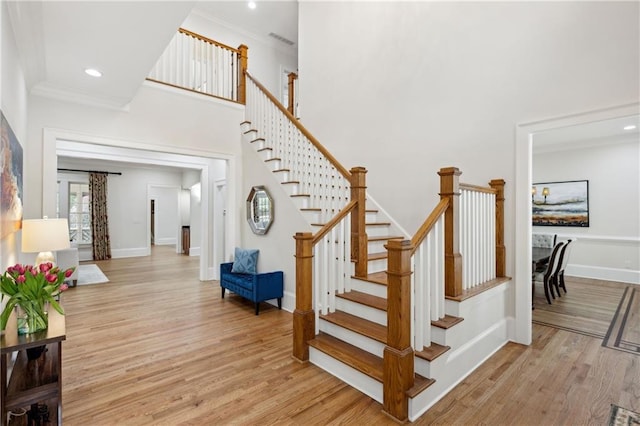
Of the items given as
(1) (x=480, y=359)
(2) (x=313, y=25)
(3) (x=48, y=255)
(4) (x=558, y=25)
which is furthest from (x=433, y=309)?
(2) (x=313, y=25)

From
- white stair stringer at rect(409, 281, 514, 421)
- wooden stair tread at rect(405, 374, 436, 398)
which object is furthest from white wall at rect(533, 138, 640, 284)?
wooden stair tread at rect(405, 374, 436, 398)

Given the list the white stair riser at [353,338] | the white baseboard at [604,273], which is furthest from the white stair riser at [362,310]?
the white baseboard at [604,273]

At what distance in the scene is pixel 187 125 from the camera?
5102mm

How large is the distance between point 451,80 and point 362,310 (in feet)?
9.33

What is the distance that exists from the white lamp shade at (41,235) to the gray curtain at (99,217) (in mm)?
6949

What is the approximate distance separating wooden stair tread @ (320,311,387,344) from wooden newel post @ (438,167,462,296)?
660mm

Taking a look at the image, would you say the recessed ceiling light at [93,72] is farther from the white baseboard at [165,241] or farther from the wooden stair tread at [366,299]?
the white baseboard at [165,241]

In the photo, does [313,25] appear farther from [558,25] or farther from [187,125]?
[558,25]

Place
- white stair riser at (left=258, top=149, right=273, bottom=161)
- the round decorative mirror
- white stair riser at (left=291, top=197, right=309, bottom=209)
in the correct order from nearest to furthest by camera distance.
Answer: white stair riser at (left=291, top=197, right=309, bottom=209)
the round decorative mirror
white stair riser at (left=258, top=149, right=273, bottom=161)

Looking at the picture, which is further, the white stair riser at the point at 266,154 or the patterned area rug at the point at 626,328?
the white stair riser at the point at 266,154

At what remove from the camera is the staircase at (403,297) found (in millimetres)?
2125

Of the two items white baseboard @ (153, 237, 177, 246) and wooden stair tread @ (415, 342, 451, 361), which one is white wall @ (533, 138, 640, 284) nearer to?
wooden stair tread @ (415, 342, 451, 361)

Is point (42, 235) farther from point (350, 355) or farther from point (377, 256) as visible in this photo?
point (377, 256)

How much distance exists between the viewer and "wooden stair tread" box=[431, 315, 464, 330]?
7.86 ft
